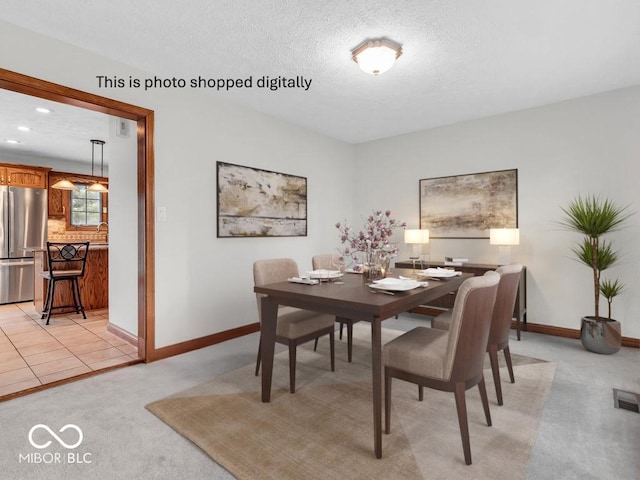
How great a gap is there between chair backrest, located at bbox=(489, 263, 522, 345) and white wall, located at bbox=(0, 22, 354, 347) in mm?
2557

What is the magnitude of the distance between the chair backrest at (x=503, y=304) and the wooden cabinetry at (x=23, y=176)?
713 cm

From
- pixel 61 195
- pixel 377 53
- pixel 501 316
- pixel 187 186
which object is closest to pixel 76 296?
pixel 187 186

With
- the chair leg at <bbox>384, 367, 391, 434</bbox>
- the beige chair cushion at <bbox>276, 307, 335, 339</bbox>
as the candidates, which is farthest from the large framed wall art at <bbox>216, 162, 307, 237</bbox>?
the chair leg at <bbox>384, 367, 391, 434</bbox>

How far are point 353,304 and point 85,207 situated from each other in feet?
23.4

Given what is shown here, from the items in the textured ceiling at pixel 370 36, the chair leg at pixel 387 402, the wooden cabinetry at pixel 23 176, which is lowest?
the chair leg at pixel 387 402

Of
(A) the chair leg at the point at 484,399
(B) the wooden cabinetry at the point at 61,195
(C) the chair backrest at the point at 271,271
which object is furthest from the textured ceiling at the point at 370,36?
(B) the wooden cabinetry at the point at 61,195

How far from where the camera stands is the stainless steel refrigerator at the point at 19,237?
5.41 meters

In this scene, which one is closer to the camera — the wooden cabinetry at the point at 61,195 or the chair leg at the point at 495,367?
the chair leg at the point at 495,367

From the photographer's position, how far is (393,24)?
229 cm

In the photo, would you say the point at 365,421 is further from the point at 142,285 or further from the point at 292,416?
the point at 142,285

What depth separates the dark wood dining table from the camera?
1.66 m

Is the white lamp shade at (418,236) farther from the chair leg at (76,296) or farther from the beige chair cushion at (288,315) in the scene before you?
the chair leg at (76,296)

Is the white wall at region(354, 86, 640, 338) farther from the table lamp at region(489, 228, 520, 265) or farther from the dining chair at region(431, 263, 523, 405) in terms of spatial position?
the dining chair at region(431, 263, 523, 405)

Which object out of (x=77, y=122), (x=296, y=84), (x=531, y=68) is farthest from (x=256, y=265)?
(x=77, y=122)
